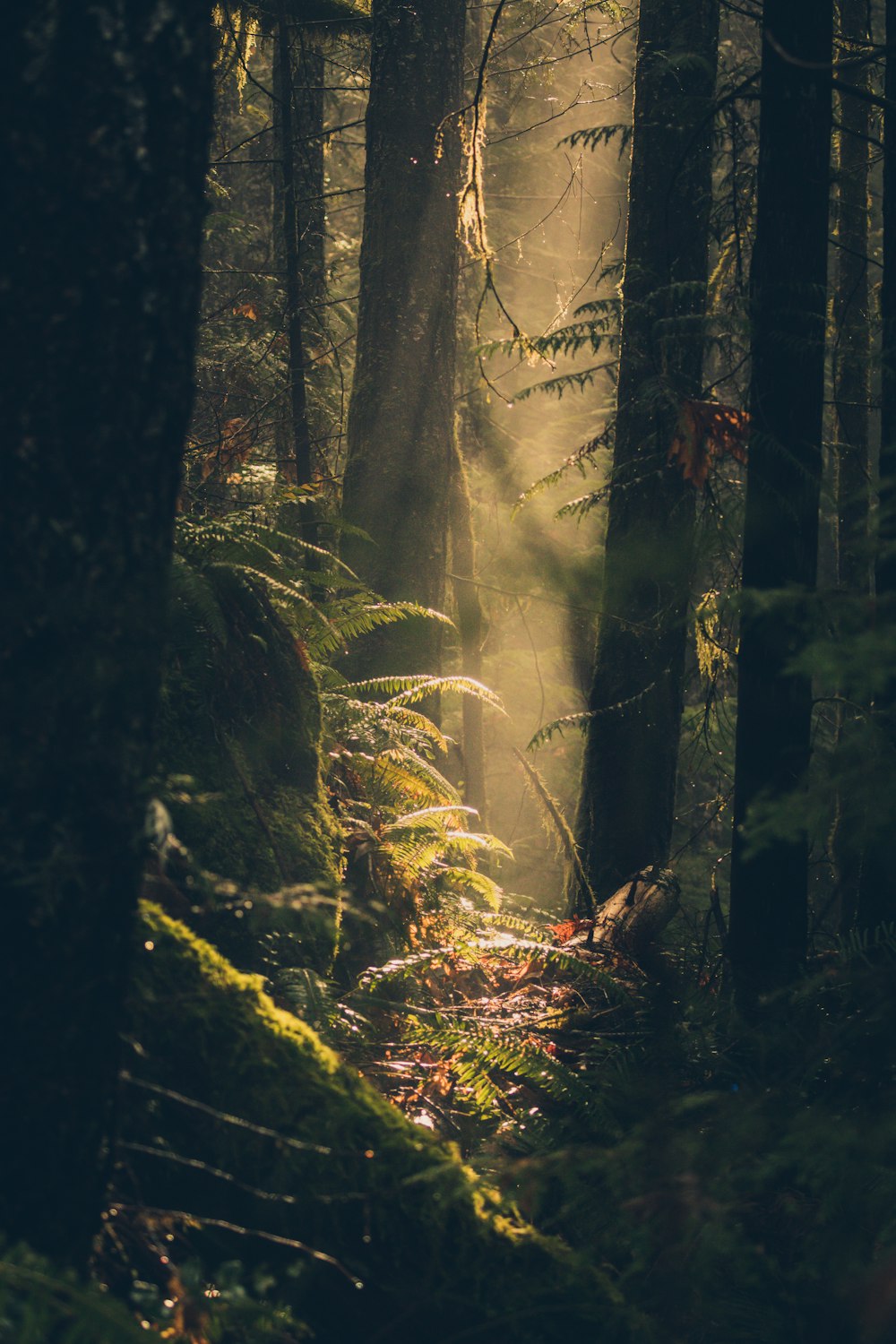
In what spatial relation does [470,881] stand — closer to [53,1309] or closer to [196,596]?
[196,596]

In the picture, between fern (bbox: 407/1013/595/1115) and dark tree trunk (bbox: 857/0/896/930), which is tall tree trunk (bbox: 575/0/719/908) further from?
fern (bbox: 407/1013/595/1115)

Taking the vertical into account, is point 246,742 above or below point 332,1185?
above

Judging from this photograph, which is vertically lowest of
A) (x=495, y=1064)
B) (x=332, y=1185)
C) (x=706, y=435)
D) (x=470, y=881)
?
(x=495, y=1064)

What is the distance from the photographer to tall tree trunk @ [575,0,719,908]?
6535 mm

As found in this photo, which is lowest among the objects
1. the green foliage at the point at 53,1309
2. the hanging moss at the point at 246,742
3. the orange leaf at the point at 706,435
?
the green foliage at the point at 53,1309

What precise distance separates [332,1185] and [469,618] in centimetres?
808

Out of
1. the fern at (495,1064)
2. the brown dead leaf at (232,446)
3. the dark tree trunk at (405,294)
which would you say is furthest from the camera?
the brown dead leaf at (232,446)

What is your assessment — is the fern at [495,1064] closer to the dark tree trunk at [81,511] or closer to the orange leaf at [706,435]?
the dark tree trunk at [81,511]

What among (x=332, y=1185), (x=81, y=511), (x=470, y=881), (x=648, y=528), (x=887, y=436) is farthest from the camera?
(x=648, y=528)

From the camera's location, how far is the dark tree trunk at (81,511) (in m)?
1.81

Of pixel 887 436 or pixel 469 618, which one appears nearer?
pixel 887 436

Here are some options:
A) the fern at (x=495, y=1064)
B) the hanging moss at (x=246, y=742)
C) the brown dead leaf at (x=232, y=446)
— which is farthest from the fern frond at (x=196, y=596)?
the brown dead leaf at (x=232, y=446)

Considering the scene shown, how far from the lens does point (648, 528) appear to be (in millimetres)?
6590

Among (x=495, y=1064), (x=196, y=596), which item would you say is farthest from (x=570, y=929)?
(x=196, y=596)
